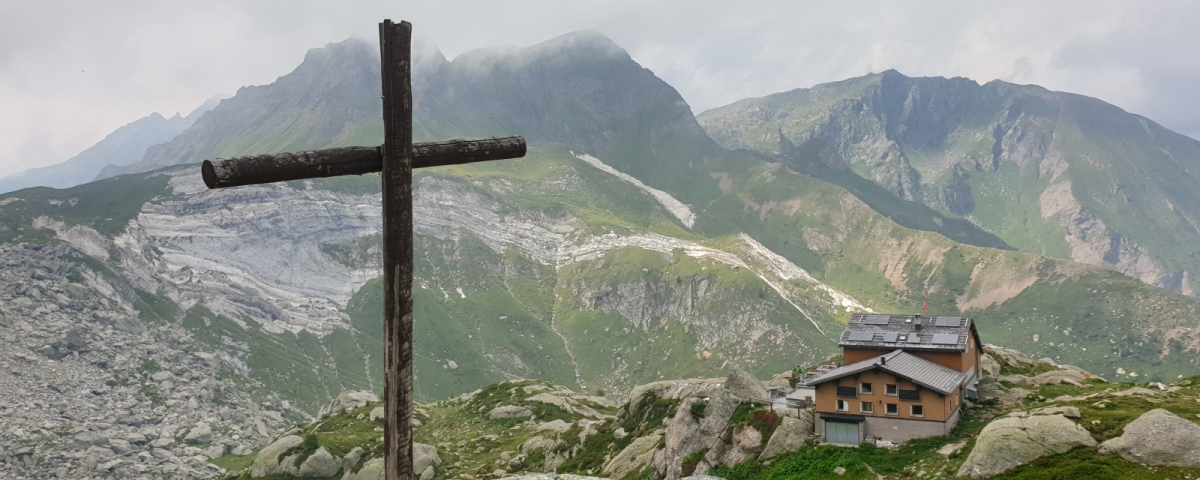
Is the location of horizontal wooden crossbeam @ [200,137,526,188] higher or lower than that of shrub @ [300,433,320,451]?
higher

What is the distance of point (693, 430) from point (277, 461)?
2804 inches

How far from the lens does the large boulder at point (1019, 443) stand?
136ft

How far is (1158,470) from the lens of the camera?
123 ft

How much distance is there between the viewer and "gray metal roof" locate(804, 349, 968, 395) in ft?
173

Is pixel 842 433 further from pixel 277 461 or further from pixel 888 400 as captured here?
pixel 277 461

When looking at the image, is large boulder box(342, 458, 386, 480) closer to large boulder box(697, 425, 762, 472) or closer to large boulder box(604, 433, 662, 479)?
large boulder box(604, 433, 662, 479)

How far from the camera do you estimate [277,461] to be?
106m

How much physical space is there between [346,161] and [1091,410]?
50.6 m

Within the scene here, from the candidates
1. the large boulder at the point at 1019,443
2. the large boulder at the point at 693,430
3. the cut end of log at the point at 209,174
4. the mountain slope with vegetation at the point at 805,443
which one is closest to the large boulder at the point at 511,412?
the mountain slope with vegetation at the point at 805,443

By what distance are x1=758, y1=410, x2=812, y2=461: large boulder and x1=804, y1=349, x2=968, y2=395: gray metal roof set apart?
3.07 m

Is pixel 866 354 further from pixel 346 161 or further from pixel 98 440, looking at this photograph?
pixel 98 440

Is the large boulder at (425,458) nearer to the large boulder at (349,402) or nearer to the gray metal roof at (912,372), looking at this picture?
the gray metal roof at (912,372)

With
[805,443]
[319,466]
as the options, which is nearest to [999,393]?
[805,443]

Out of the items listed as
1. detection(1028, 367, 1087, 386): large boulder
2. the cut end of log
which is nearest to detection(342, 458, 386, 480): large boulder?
detection(1028, 367, 1087, 386): large boulder
